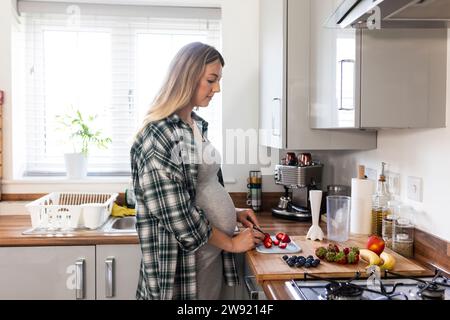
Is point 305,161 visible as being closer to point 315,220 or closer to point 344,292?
point 315,220

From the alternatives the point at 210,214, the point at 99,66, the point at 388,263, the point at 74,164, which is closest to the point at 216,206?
the point at 210,214

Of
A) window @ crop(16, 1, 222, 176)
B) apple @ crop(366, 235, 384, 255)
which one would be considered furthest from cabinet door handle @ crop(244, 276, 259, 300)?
window @ crop(16, 1, 222, 176)

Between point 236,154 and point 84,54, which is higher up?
point 84,54

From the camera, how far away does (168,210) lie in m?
1.47

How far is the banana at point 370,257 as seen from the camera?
1432 millimetres

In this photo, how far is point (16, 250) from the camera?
6.47 ft

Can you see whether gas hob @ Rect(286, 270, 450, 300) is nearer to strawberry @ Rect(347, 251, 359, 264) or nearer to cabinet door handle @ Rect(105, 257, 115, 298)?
strawberry @ Rect(347, 251, 359, 264)

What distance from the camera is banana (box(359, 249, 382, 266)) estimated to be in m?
1.43

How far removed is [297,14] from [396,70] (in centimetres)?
71

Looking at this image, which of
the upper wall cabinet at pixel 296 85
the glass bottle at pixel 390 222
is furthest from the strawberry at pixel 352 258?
the upper wall cabinet at pixel 296 85

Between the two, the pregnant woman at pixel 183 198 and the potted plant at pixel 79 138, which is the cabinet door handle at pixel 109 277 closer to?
the pregnant woman at pixel 183 198

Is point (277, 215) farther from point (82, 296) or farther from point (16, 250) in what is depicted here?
point (16, 250)

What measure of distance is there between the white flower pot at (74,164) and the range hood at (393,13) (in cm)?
175

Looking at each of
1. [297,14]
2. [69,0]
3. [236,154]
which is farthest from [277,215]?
[69,0]
